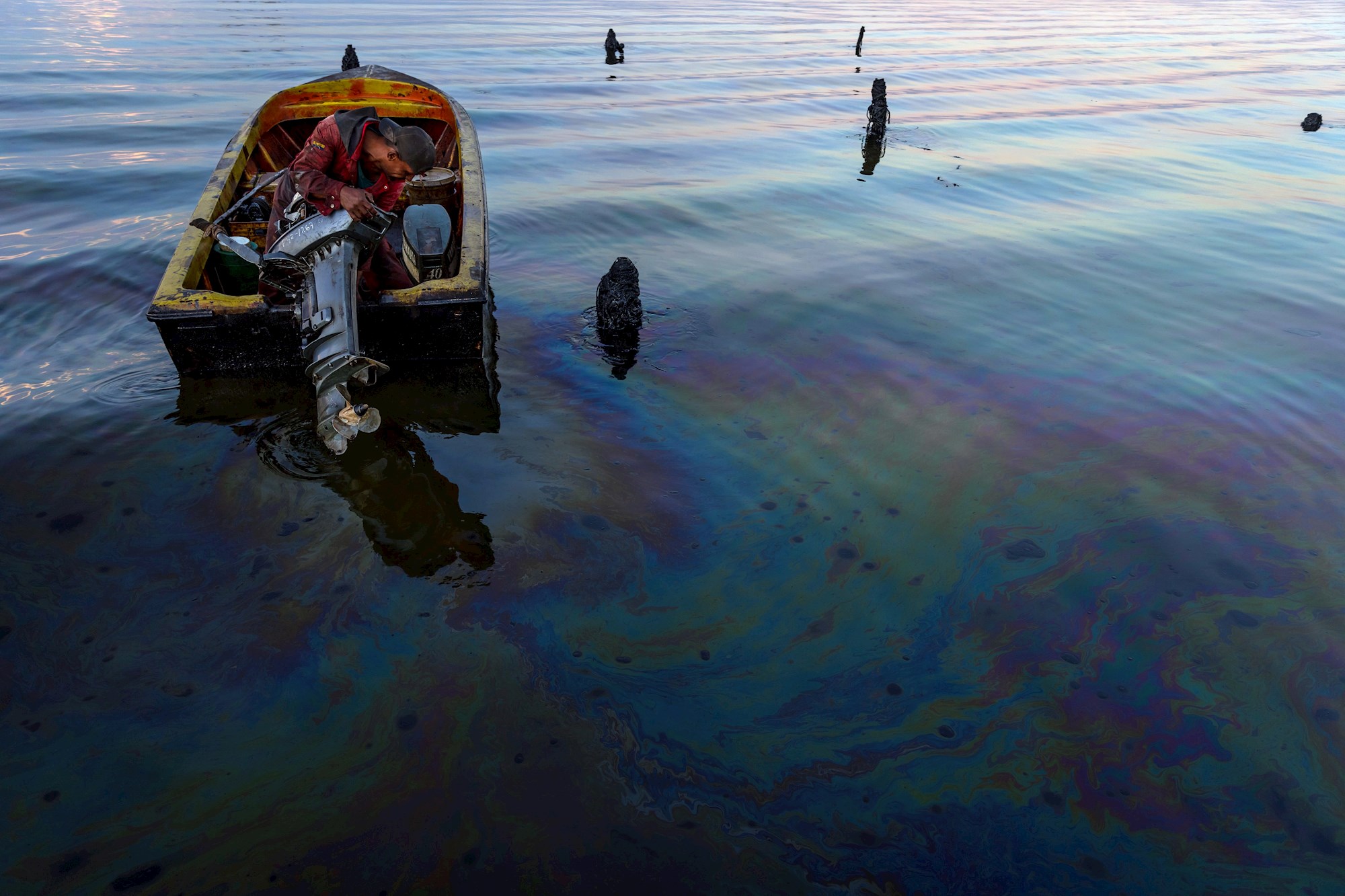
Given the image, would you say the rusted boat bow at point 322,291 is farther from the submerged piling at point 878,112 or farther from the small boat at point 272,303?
the submerged piling at point 878,112

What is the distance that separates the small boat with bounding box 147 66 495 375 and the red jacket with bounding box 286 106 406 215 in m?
0.77

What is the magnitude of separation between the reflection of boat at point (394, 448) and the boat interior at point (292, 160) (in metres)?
0.92

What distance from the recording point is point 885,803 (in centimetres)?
365

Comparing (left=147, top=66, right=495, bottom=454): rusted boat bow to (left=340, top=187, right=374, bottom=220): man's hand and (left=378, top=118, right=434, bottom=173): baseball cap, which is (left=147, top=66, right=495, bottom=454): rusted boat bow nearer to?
(left=340, top=187, right=374, bottom=220): man's hand

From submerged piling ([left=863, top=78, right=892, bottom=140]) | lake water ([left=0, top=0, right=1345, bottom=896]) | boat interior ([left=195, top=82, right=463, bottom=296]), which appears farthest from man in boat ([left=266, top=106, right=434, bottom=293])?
submerged piling ([left=863, top=78, right=892, bottom=140])

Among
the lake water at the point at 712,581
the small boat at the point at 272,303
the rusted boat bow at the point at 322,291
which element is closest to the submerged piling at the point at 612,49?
the lake water at the point at 712,581

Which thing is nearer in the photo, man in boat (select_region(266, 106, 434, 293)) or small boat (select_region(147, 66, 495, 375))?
man in boat (select_region(266, 106, 434, 293))

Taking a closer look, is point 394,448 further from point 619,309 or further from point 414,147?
point 619,309

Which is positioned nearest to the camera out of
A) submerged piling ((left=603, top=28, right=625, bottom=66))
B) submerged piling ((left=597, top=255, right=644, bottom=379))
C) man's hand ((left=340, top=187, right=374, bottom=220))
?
man's hand ((left=340, top=187, right=374, bottom=220))

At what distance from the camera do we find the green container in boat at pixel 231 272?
6.81 meters

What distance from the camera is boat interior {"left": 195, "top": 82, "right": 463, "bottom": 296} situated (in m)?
6.99

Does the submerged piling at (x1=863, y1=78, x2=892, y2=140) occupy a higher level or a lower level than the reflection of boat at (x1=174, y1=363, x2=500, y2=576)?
higher

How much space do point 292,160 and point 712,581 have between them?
21.6 ft

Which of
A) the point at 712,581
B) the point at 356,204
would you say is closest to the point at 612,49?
the point at 356,204
